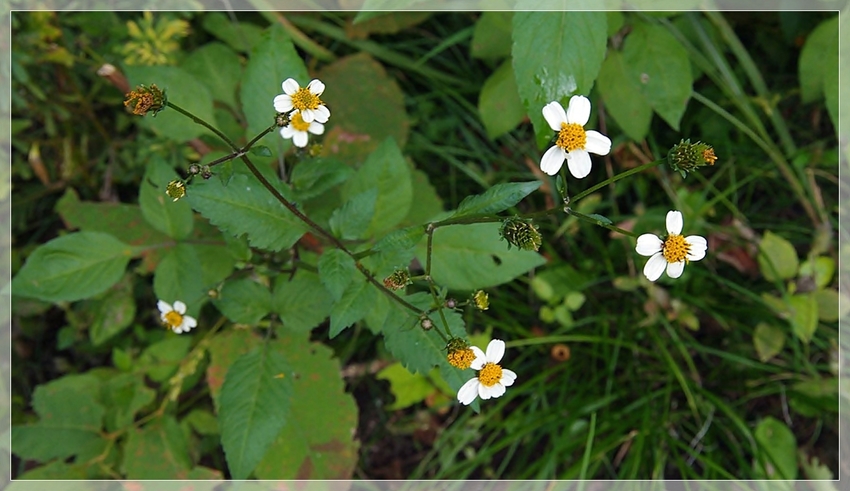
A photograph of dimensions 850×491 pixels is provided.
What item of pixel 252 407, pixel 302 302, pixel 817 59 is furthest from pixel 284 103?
pixel 817 59

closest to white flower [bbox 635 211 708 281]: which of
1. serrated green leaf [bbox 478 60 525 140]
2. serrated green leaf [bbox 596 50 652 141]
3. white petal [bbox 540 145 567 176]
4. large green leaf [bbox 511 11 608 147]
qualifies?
white petal [bbox 540 145 567 176]

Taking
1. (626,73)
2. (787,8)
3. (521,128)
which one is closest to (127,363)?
(521,128)

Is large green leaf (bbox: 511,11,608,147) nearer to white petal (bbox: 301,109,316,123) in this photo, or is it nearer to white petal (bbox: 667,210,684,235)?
white petal (bbox: 667,210,684,235)

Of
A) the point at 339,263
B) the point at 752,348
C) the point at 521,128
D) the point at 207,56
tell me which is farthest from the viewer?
the point at 521,128

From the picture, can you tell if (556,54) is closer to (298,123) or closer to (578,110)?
(578,110)

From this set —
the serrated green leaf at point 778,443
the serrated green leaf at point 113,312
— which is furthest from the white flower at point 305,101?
the serrated green leaf at point 778,443

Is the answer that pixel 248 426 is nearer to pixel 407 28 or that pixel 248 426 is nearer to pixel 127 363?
pixel 127 363

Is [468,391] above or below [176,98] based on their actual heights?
below
